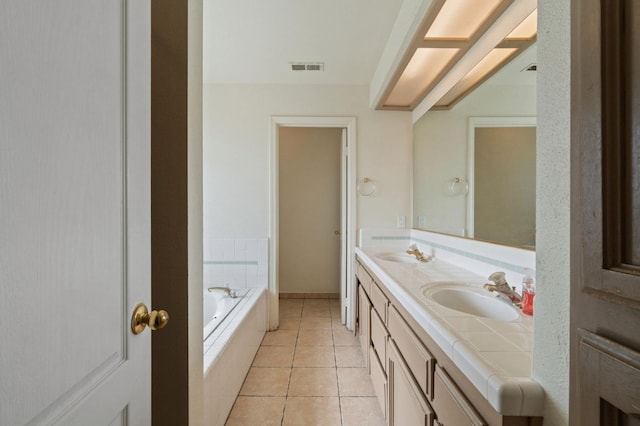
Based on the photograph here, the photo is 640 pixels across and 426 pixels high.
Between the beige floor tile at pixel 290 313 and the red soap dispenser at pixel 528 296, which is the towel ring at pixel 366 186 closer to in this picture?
the beige floor tile at pixel 290 313

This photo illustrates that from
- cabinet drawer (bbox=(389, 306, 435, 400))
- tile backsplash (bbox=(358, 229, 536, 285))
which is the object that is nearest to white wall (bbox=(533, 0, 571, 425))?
cabinet drawer (bbox=(389, 306, 435, 400))

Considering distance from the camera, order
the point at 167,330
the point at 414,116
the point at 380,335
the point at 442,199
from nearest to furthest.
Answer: the point at 167,330 < the point at 380,335 < the point at 442,199 < the point at 414,116

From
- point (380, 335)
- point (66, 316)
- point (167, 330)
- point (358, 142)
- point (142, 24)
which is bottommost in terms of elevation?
point (380, 335)

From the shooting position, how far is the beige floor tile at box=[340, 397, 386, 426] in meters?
1.66

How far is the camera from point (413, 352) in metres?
1.07

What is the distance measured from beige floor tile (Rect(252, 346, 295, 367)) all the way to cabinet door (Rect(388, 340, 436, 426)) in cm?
115

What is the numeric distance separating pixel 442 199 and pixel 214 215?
2189mm

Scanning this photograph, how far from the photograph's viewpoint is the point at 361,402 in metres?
1.83

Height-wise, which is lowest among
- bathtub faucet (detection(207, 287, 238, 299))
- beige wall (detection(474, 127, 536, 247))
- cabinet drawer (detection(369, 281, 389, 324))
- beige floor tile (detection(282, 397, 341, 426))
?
beige floor tile (detection(282, 397, 341, 426))

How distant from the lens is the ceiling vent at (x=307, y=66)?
99.9 inches

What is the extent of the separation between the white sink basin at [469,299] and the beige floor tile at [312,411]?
1016 mm

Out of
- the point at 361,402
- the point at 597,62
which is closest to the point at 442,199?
the point at 361,402

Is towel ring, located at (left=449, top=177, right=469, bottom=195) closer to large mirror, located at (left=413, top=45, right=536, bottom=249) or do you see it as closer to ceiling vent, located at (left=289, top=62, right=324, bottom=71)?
large mirror, located at (left=413, top=45, right=536, bottom=249)

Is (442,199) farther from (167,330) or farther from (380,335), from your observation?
(167,330)
